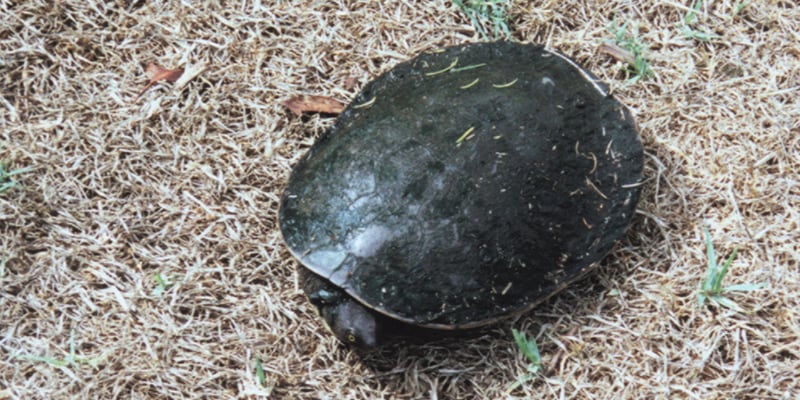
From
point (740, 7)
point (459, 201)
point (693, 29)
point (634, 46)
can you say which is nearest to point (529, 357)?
point (459, 201)

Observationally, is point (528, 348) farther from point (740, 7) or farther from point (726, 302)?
point (740, 7)

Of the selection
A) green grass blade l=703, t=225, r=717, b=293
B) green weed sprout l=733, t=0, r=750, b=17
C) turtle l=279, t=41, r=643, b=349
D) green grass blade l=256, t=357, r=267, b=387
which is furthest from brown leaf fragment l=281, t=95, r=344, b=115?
green weed sprout l=733, t=0, r=750, b=17

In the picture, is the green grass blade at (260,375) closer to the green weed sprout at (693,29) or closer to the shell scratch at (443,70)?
the shell scratch at (443,70)

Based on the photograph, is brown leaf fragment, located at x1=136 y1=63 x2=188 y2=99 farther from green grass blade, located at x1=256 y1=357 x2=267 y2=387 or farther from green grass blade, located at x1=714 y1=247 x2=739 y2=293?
green grass blade, located at x1=714 y1=247 x2=739 y2=293

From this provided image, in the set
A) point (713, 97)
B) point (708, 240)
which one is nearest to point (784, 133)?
point (713, 97)

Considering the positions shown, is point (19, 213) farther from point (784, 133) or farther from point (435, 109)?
point (784, 133)

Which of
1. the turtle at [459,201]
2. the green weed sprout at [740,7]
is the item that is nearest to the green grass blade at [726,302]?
the turtle at [459,201]
